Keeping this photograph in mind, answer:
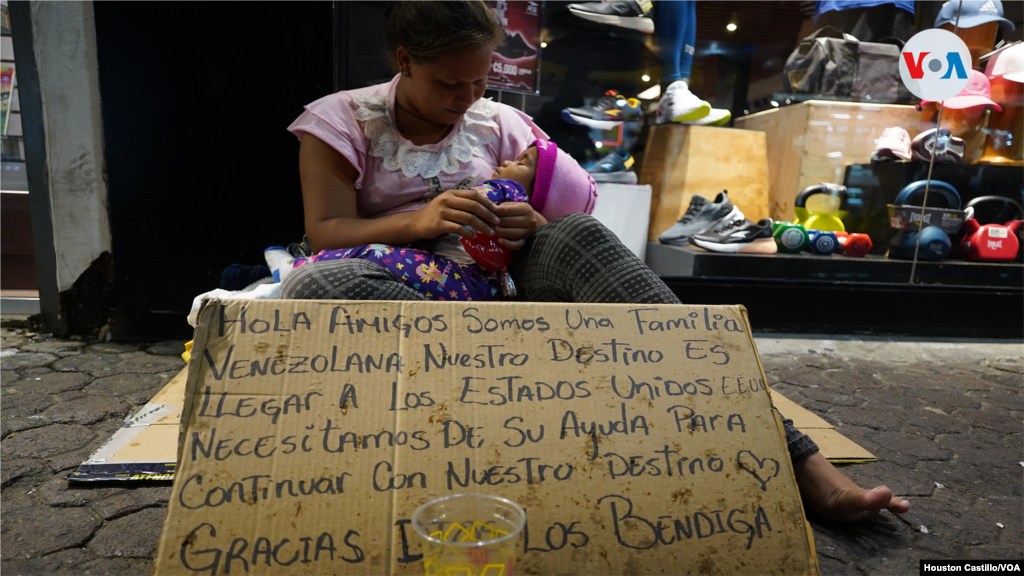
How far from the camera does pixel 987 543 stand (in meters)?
1.10

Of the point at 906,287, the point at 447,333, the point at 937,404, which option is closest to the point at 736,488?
the point at 447,333

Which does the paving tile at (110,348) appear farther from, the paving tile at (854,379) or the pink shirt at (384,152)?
the paving tile at (854,379)

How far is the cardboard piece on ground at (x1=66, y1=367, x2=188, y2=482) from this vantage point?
1207mm

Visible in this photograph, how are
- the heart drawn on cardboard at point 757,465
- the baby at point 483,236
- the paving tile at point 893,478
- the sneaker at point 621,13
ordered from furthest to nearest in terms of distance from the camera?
the sneaker at point 621,13 → the paving tile at point 893,478 → the baby at point 483,236 → the heart drawn on cardboard at point 757,465

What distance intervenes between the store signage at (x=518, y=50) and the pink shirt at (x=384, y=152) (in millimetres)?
1185

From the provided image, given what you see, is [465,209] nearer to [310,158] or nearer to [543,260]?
[543,260]

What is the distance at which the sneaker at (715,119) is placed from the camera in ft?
9.78

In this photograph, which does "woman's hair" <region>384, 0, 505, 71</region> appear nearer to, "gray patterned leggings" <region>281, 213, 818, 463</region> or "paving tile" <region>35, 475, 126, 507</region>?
"gray patterned leggings" <region>281, 213, 818, 463</region>

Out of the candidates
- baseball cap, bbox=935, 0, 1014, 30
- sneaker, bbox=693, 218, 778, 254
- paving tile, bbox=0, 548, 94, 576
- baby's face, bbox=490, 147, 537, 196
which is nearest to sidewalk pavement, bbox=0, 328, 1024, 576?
paving tile, bbox=0, 548, 94, 576

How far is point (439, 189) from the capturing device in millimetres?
1359

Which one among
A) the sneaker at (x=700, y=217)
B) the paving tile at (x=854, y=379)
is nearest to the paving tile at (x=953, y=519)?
the paving tile at (x=854, y=379)

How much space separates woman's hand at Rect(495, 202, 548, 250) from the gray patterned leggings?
0.03 m

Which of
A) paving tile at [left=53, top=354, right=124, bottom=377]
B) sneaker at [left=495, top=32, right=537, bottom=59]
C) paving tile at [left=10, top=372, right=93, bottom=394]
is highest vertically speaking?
sneaker at [left=495, top=32, right=537, bottom=59]

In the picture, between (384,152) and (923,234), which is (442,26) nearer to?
(384,152)
